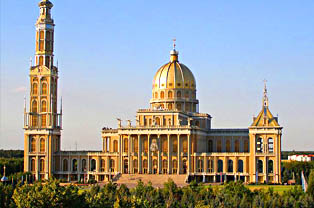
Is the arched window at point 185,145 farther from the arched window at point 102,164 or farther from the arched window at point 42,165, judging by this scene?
the arched window at point 42,165

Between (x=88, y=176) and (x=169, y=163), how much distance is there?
17.4m

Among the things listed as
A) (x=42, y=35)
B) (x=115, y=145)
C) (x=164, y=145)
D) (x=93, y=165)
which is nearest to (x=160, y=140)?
(x=164, y=145)

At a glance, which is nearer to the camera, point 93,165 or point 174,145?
point 174,145

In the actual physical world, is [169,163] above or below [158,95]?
below

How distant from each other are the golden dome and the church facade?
200 mm

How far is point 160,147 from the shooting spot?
13350cm

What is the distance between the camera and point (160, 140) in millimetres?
134000

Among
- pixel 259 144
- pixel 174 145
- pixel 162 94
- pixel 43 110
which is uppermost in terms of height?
pixel 162 94

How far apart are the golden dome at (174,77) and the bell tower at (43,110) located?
20.7 metres

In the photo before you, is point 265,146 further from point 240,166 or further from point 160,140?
point 160,140

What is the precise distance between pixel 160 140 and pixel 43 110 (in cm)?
2382

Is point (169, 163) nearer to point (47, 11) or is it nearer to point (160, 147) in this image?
point (160, 147)

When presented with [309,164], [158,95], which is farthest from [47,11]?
[309,164]

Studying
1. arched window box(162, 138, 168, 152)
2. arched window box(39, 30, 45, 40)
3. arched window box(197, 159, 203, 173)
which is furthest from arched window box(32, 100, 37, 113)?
arched window box(197, 159, 203, 173)
